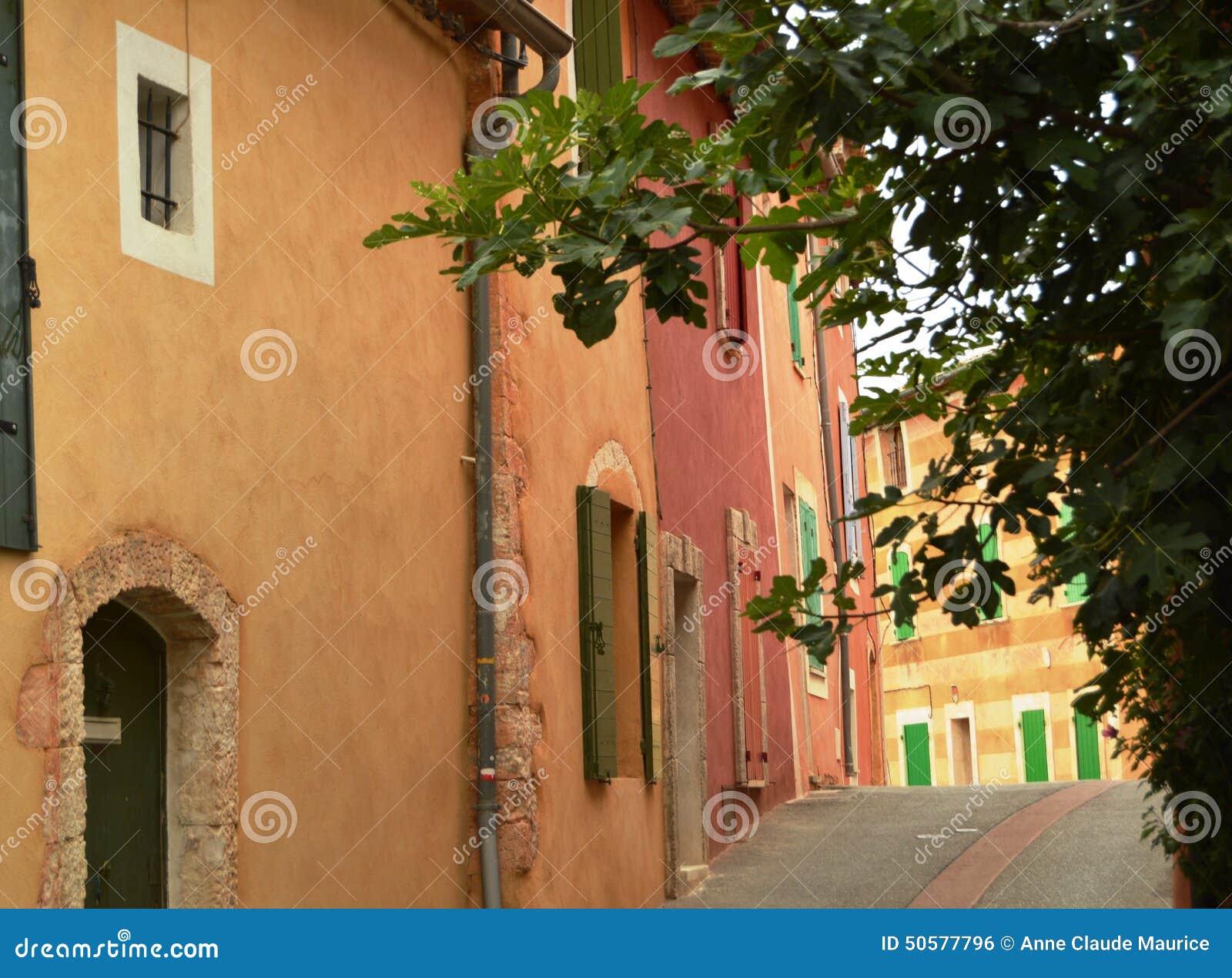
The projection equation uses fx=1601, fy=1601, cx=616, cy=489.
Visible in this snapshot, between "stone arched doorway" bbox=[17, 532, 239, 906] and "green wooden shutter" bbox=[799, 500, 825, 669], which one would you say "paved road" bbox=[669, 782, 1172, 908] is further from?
"stone arched doorway" bbox=[17, 532, 239, 906]

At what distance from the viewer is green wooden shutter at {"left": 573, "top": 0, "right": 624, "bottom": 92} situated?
35.0 feet

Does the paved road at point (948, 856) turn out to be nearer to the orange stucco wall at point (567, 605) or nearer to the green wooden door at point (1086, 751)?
the orange stucco wall at point (567, 605)

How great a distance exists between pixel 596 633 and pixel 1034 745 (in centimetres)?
1564

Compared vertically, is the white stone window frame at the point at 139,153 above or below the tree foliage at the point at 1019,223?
above

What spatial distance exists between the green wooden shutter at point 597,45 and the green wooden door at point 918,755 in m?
17.2

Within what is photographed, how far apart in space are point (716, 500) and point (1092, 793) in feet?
14.3

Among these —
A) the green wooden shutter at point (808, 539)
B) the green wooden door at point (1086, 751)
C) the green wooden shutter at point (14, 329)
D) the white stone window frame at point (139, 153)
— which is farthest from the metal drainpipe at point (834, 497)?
the green wooden shutter at point (14, 329)

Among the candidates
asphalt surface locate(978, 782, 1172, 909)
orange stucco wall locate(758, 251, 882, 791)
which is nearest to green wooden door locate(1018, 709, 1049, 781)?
orange stucco wall locate(758, 251, 882, 791)

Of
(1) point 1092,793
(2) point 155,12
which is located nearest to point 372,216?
(2) point 155,12

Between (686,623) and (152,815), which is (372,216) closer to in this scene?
(152,815)

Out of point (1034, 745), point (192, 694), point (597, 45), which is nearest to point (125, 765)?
point (192, 694)

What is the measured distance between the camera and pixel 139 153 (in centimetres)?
612

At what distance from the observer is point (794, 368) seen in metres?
17.2

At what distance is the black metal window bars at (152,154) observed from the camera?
624 centimetres
